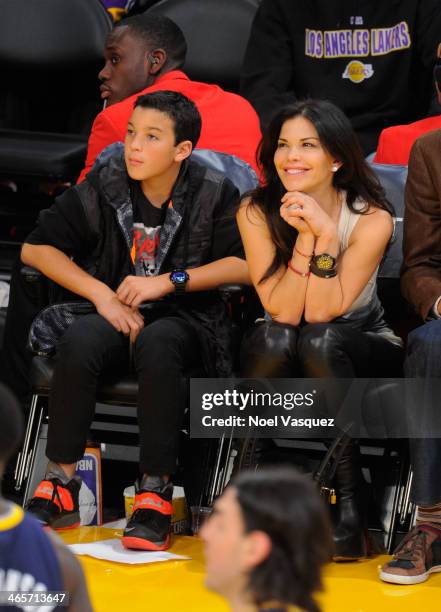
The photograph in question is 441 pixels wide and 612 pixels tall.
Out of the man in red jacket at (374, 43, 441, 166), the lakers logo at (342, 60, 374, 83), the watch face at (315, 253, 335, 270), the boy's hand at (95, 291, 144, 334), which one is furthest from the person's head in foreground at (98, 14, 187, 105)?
the watch face at (315, 253, 335, 270)

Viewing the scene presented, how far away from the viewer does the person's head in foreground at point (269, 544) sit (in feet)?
4.36

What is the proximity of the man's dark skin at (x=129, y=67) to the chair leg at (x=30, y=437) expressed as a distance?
144 centimetres

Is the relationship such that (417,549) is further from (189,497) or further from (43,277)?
(43,277)

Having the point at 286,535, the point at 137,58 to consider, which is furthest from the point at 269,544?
A: the point at 137,58

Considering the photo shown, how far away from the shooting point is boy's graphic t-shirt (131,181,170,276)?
11.1ft

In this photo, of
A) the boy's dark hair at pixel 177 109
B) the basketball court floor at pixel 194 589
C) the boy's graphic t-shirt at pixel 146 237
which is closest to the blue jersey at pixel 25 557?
the basketball court floor at pixel 194 589

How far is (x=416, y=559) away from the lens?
9.13ft

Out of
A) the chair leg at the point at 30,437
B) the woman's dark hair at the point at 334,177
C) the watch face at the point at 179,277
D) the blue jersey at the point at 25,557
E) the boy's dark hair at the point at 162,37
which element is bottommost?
the blue jersey at the point at 25,557

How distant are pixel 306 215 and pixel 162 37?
1.52 m

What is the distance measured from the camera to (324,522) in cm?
136

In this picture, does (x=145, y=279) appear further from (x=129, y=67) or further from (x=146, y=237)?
(x=129, y=67)

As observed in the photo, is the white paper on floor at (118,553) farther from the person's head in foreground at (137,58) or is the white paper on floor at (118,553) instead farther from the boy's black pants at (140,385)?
the person's head in foreground at (137,58)

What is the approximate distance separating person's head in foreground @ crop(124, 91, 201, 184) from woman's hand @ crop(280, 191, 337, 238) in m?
0.47

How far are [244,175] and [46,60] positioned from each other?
1.67m
